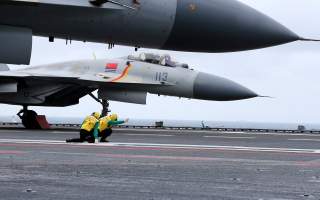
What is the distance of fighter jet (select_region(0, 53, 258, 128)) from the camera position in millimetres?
25891

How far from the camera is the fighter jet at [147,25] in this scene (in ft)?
27.6

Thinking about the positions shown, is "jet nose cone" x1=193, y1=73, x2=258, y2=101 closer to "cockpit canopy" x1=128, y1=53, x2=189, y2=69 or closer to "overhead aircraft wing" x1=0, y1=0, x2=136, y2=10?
"cockpit canopy" x1=128, y1=53, x2=189, y2=69

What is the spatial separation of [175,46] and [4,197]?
4371 mm

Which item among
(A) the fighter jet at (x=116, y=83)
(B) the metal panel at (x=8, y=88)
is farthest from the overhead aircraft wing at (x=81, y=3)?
(B) the metal panel at (x=8, y=88)

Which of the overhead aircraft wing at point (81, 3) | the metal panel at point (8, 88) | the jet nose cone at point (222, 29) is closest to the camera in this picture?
the overhead aircraft wing at point (81, 3)

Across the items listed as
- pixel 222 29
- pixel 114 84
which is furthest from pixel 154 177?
pixel 114 84

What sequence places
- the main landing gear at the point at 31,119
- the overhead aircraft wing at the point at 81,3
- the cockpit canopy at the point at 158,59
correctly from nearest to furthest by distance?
the overhead aircraft wing at the point at 81,3
the cockpit canopy at the point at 158,59
the main landing gear at the point at 31,119

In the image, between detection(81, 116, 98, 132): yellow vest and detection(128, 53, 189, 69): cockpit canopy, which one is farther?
detection(128, 53, 189, 69): cockpit canopy

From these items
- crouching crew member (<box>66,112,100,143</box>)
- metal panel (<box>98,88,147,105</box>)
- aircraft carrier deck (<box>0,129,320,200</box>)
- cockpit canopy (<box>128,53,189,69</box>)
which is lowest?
aircraft carrier deck (<box>0,129,320,200</box>)

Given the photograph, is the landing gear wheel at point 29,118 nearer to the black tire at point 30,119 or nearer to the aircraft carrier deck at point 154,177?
the black tire at point 30,119

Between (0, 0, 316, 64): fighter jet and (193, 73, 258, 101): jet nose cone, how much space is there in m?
16.5

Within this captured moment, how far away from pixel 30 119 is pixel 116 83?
19.5 feet

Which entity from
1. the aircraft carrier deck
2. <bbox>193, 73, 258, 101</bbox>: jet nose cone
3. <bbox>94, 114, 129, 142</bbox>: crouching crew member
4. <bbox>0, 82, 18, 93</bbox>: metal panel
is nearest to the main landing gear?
<bbox>0, 82, 18, 93</bbox>: metal panel

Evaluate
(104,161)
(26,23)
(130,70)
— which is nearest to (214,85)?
(130,70)
